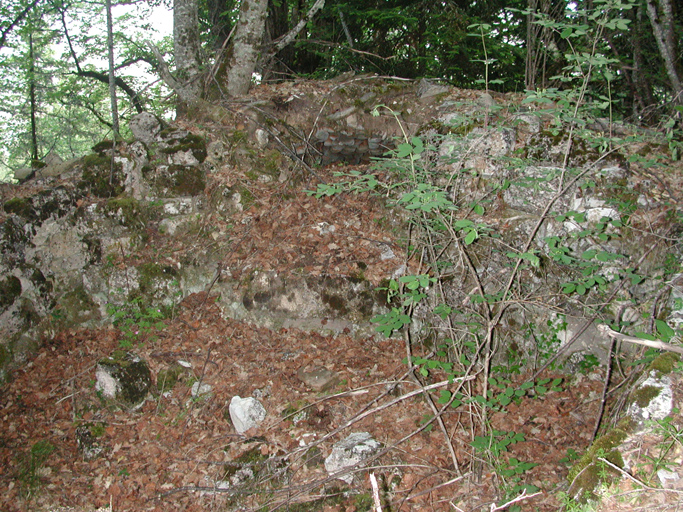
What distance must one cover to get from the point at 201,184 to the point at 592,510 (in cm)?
Result: 564

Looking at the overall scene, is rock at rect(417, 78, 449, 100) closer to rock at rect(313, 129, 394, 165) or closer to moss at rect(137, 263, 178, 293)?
rock at rect(313, 129, 394, 165)

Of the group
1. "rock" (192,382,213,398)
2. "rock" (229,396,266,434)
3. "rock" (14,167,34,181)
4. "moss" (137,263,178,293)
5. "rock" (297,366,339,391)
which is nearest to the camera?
"rock" (229,396,266,434)

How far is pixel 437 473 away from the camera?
134 inches

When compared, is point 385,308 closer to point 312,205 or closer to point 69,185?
point 312,205

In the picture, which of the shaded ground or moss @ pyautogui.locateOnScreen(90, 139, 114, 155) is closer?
the shaded ground

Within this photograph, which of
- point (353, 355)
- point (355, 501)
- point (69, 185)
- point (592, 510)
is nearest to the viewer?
point (592, 510)

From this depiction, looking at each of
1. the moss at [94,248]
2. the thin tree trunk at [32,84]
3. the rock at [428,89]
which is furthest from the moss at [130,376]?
the thin tree trunk at [32,84]

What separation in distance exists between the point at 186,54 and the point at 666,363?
25.1 ft

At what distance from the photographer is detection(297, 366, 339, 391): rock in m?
4.29

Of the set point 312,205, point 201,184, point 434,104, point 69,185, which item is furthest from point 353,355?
point 69,185

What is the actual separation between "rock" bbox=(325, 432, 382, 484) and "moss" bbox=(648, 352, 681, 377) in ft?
7.30

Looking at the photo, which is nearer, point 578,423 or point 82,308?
point 578,423

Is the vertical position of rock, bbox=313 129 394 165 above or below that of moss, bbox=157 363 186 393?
above

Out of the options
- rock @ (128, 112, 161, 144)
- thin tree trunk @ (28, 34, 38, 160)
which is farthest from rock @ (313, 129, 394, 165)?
thin tree trunk @ (28, 34, 38, 160)
